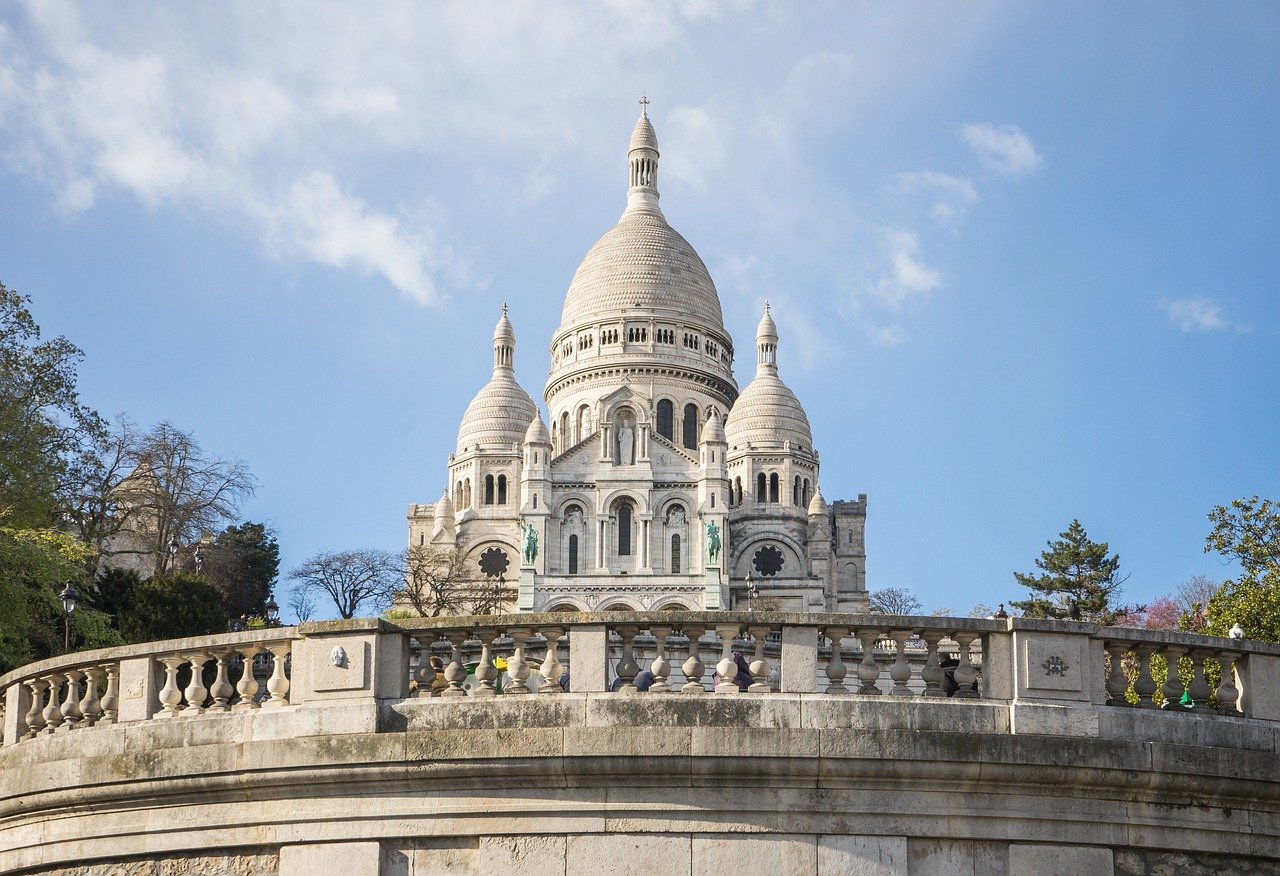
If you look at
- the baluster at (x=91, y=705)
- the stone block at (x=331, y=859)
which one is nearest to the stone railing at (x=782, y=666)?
the baluster at (x=91, y=705)

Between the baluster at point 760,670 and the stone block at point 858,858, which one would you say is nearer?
the stone block at point 858,858

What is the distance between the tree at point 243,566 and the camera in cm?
6944

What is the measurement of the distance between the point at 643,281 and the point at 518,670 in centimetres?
11691

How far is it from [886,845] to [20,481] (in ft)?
92.1

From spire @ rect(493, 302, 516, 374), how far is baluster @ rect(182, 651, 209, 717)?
117 meters

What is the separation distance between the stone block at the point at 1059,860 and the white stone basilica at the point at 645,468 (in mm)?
90086

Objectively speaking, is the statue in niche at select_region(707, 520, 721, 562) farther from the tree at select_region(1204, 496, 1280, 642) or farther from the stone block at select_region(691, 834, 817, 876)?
the stone block at select_region(691, 834, 817, 876)

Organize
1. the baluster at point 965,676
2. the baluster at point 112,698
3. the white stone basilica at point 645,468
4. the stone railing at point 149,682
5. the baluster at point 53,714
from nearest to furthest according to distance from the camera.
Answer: the baluster at point 965,676 < the stone railing at point 149,682 < the baluster at point 112,698 < the baluster at point 53,714 < the white stone basilica at point 645,468

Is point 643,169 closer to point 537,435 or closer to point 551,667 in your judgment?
point 537,435

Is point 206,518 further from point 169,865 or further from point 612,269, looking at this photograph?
point 612,269

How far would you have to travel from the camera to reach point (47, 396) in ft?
125

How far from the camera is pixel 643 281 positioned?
12719 cm

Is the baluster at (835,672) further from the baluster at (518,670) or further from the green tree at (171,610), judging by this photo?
the green tree at (171,610)

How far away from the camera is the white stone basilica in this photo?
107 m
